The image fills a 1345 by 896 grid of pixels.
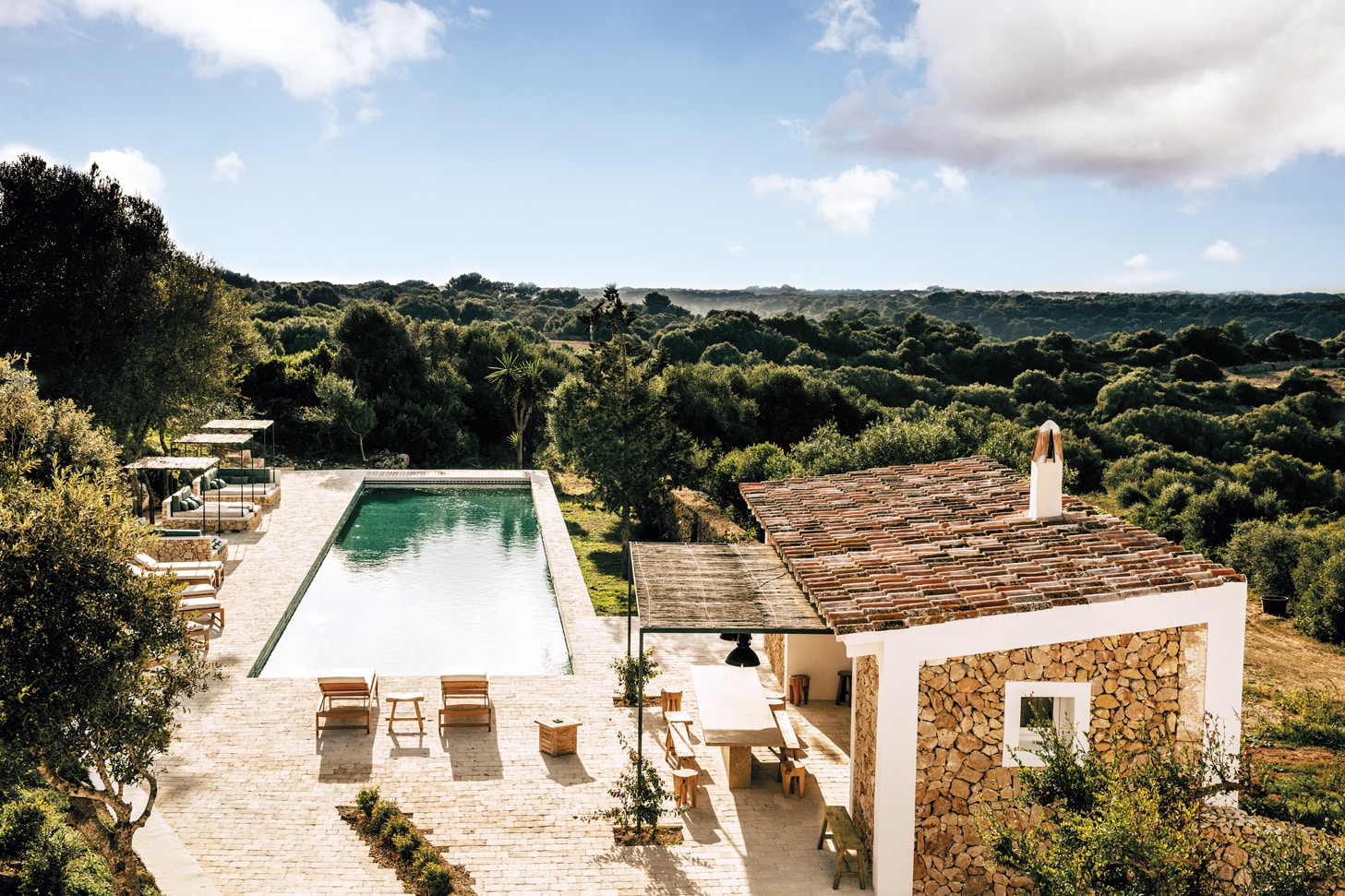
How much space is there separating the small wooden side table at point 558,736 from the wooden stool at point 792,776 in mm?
2568

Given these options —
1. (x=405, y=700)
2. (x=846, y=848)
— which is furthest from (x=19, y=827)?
(x=846, y=848)

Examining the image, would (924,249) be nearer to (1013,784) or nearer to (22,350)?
(22,350)

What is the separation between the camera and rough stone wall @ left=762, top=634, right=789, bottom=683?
13.9 metres

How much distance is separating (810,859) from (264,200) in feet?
136

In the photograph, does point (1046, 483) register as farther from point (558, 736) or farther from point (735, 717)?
point (558, 736)

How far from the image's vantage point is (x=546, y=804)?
10266 millimetres

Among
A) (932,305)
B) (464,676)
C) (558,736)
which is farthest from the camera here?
(932,305)

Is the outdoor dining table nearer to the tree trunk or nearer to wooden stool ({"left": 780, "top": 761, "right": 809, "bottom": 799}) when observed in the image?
wooden stool ({"left": 780, "top": 761, "right": 809, "bottom": 799})

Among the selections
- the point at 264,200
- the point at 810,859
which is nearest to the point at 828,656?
the point at 810,859

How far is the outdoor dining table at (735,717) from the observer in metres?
10.3

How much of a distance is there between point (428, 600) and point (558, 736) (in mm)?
8432

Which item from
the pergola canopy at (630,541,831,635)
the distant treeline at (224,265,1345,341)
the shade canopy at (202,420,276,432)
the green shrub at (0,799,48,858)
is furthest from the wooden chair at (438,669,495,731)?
the distant treeline at (224,265,1345,341)

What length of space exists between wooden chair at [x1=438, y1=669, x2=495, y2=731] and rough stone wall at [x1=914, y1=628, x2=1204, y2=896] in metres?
5.89

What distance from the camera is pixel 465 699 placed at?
40.9 ft
